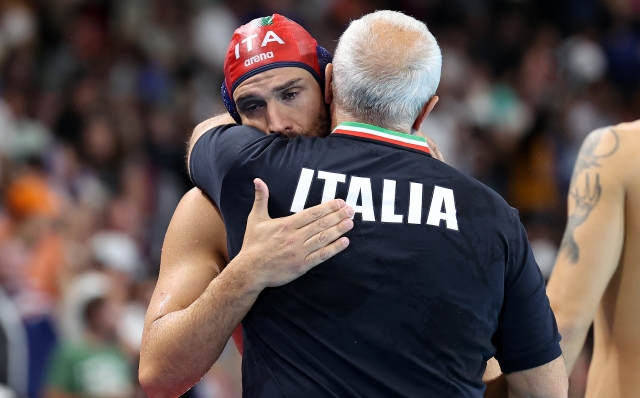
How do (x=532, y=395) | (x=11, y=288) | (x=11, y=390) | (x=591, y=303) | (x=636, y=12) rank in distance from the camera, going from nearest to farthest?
(x=532, y=395)
(x=591, y=303)
(x=11, y=390)
(x=11, y=288)
(x=636, y=12)

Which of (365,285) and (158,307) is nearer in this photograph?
(365,285)

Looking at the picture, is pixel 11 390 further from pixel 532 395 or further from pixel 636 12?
pixel 636 12

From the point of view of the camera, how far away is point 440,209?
2.32 metres

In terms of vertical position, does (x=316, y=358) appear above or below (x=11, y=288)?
above

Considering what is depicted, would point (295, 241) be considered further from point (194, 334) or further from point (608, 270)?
point (608, 270)

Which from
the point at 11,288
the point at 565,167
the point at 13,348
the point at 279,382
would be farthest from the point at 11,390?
the point at 565,167

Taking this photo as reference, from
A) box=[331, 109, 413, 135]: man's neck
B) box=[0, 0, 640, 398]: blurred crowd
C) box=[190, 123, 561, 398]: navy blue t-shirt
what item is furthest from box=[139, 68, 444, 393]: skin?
box=[0, 0, 640, 398]: blurred crowd

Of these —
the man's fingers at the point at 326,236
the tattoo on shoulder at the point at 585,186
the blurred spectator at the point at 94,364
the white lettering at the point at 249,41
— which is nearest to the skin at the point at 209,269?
the man's fingers at the point at 326,236

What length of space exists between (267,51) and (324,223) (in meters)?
0.79

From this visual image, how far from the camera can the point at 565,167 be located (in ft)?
31.7

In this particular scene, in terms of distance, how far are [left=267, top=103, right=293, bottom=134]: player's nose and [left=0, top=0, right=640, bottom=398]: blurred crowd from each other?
4061 millimetres

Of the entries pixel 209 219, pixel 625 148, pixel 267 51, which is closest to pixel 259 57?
pixel 267 51

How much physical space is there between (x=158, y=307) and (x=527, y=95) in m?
8.54

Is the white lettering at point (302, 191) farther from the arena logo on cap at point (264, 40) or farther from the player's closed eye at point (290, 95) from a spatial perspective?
the arena logo on cap at point (264, 40)
